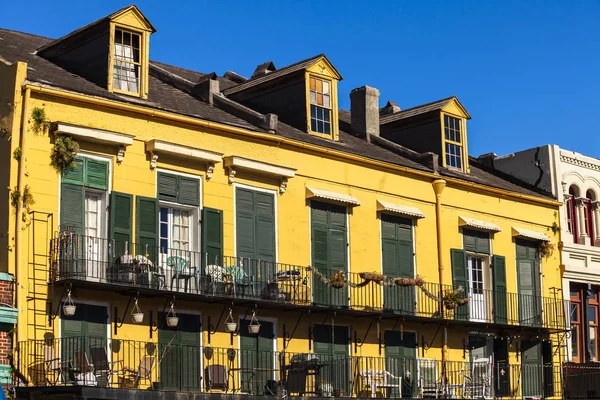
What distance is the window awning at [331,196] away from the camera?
3033 centimetres

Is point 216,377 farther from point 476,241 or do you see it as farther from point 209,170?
point 476,241

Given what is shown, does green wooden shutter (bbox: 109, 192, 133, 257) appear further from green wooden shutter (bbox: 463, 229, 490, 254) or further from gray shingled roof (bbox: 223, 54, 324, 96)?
green wooden shutter (bbox: 463, 229, 490, 254)

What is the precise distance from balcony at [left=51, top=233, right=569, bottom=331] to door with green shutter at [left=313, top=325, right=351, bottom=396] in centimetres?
75

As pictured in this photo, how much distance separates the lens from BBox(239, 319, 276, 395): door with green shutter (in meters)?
27.9

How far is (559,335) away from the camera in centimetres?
3619

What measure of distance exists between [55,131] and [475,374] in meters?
13.9

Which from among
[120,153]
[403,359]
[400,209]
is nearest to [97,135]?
[120,153]

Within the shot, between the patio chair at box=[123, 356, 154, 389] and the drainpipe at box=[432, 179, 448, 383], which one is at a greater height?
the drainpipe at box=[432, 179, 448, 383]

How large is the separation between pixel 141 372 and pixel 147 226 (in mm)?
3200

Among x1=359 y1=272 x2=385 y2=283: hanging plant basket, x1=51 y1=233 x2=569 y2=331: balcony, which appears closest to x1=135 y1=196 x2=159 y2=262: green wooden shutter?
x1=51 y1=233 x2=569 y2=331: balcony

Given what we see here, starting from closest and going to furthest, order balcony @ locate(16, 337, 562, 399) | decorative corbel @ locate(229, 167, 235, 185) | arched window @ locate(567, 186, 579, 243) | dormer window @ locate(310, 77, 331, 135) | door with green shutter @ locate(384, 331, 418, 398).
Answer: balcony @ locate(16, 337, 562, 399) → decorative corbel @ locate(229, 167, 235, 185) → door with green shutter @ locate(384, 331, 418, 398) → dormer window @ locate(310, 77, 331, 135) → arched window @ locate(567, 186, 579, 243)

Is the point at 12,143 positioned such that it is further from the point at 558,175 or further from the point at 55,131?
the point at 558,175

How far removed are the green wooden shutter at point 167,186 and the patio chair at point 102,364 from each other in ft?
13.1

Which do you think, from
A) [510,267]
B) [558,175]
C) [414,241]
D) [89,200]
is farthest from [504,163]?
[89,200]
